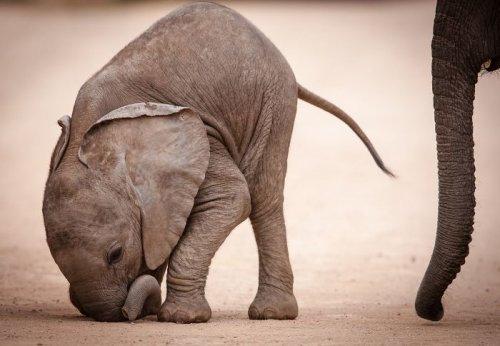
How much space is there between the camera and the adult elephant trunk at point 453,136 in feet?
21.1

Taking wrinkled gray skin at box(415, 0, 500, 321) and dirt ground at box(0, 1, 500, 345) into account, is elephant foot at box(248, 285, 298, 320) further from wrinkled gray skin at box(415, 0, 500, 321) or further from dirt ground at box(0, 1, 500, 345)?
wrinkled gray skin at box(415, 0, 500, 321)

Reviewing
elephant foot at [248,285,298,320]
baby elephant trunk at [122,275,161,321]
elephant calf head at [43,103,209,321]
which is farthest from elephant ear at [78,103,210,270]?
elephant foot at [248,285,298,320]

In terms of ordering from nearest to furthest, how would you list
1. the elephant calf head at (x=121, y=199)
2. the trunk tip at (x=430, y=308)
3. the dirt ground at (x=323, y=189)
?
the trunk tip at (x=430, y=308)
the elephant calf head at (x=121, y=199)
the dirt ground at (x=323, y=189)

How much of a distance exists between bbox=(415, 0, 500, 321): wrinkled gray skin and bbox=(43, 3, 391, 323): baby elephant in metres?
1.53

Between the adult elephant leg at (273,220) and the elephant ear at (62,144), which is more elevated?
the elephant ear at (62,144)

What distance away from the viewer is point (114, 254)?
7.11 meters

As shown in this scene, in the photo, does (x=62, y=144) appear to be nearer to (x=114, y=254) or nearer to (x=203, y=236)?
(x=114, y=254)

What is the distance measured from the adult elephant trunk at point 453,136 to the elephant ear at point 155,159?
159 cm

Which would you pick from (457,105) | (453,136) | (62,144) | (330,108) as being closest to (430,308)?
(453,136)

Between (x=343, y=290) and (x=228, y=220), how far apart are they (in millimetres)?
3052

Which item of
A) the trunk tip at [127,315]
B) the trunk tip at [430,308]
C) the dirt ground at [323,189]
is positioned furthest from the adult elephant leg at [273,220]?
the trunk tip at [430,308]

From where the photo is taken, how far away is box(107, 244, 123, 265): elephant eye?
7.07m

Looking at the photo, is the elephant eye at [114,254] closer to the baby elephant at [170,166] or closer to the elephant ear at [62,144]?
the baby elephant at [170,166]

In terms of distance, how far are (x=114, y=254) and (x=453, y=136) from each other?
2.24 m
